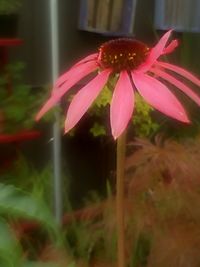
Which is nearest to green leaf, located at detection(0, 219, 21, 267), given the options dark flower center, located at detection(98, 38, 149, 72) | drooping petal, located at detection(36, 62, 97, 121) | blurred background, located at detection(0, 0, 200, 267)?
drooping petal, located at detection(36, 62, 97, 121)

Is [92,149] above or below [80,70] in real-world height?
below

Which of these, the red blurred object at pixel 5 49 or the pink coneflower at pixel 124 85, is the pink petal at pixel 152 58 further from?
the red blurred object at pixel 5 49

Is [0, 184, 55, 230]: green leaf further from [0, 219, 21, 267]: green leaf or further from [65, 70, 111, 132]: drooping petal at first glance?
[65, 70, 111, 132]: drooping petal

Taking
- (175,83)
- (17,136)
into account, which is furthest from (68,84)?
(17,136)

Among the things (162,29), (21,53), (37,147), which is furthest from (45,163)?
(162,29)

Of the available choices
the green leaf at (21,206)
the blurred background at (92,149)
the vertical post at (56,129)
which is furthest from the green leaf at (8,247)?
the vertical post at (56,129)

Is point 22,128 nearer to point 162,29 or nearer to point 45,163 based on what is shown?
point 45,163

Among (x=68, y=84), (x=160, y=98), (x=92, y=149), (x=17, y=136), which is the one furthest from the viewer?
(x=92, y=149)

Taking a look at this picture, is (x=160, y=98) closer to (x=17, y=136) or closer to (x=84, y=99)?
(x=84, y=99)
